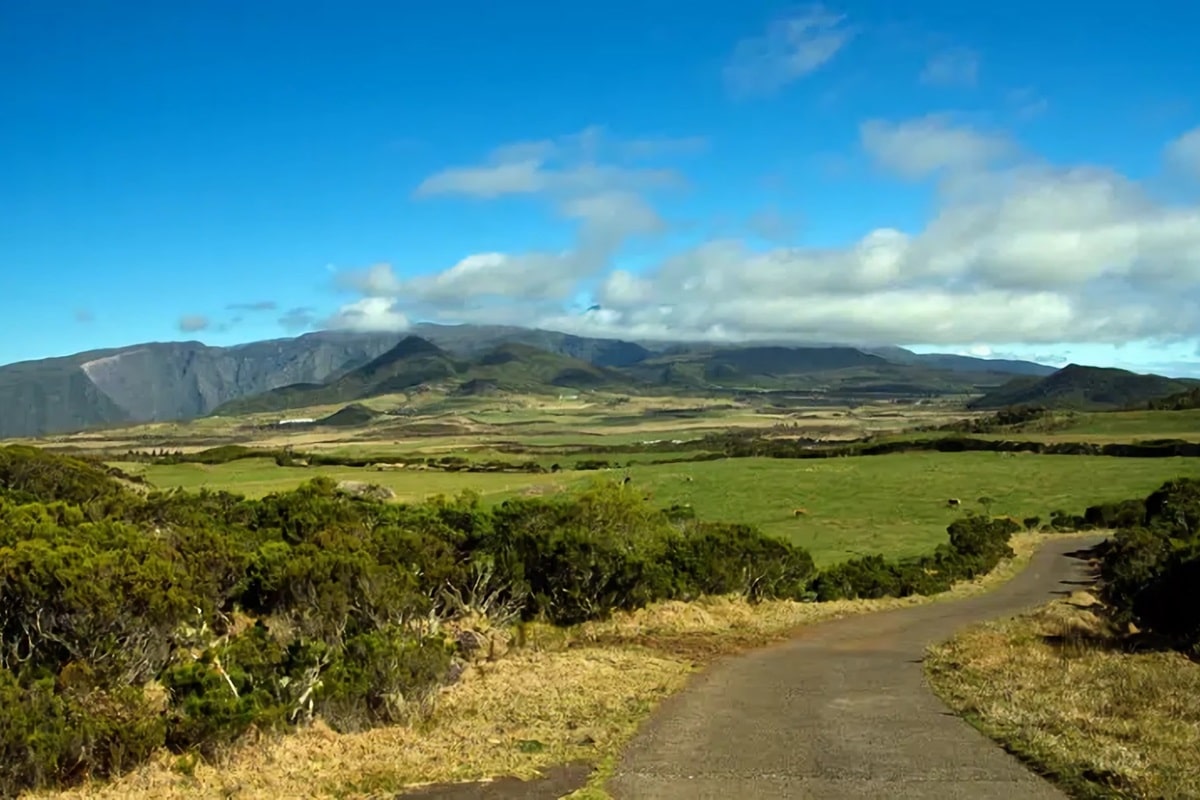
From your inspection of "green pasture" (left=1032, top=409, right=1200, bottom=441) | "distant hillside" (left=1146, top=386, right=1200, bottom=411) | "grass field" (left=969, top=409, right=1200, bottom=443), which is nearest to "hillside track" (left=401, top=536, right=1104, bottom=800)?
"grass field" (left=969, top=409, right=1200, bottom=443)

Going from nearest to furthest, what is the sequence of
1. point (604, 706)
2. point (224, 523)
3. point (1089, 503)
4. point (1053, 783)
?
1. point (1053, 783)
2. point (604, 706)
3. point (224, 523)
4. point (1089, 503)

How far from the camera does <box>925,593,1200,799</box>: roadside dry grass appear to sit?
945 centimetres

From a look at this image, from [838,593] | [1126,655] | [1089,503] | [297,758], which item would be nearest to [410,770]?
[297,758]

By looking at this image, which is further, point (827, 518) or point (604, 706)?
point (827, 518)

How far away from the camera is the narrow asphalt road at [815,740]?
9508 mm

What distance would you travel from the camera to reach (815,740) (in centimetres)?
1138

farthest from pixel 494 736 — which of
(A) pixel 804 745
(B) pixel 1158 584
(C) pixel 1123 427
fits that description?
(C) pixel 1123 427

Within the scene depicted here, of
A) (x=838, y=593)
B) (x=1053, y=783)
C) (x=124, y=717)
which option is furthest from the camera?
(x=838, y=593)

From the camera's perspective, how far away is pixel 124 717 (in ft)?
33.6

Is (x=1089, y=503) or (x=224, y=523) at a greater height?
(x=224, y=523)

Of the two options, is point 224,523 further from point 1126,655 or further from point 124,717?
point 1126,655

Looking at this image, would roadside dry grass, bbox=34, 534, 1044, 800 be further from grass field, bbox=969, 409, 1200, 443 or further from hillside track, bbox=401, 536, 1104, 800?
grass field, bbox=969, 409, 1200, 443

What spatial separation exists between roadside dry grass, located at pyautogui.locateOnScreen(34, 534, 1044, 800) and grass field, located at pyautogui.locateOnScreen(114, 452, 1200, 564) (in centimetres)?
3228

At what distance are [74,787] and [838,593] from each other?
21990 millimetres
